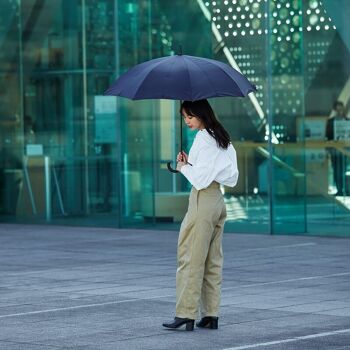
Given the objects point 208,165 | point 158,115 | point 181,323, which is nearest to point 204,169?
point 208,165

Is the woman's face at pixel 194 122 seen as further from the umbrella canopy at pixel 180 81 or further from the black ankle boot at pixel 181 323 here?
the black ankle boot at pixel 181 323

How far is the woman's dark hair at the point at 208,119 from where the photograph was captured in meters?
9.67

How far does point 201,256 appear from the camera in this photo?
31.7 ft

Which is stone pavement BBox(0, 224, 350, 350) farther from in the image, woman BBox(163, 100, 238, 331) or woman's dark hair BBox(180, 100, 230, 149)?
woman's dark hair BBox(180, 100, 230, 149)

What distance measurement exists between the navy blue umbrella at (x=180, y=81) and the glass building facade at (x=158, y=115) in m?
8.98

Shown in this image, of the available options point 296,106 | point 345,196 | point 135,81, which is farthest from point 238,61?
point 135,81

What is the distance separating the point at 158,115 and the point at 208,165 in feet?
36.7

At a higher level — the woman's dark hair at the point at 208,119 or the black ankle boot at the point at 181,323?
the woman's dark hair at the point at 208,119

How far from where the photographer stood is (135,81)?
9.78 m

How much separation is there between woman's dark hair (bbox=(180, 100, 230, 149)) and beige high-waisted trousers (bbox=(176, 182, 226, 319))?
0.34 meters

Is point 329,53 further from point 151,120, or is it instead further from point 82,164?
point 82,164

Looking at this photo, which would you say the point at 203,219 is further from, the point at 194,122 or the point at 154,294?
the point at 154,294

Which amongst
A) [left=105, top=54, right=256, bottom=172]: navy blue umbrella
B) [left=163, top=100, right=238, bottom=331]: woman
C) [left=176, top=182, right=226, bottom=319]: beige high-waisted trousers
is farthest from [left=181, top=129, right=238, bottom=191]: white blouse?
Answer: [left=105, top=54, right=256, bottom=172]: navy blue umbrella

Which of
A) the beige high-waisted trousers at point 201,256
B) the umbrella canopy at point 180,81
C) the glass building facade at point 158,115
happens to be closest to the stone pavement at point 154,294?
the beige high-waisted trousers at point 201,256
